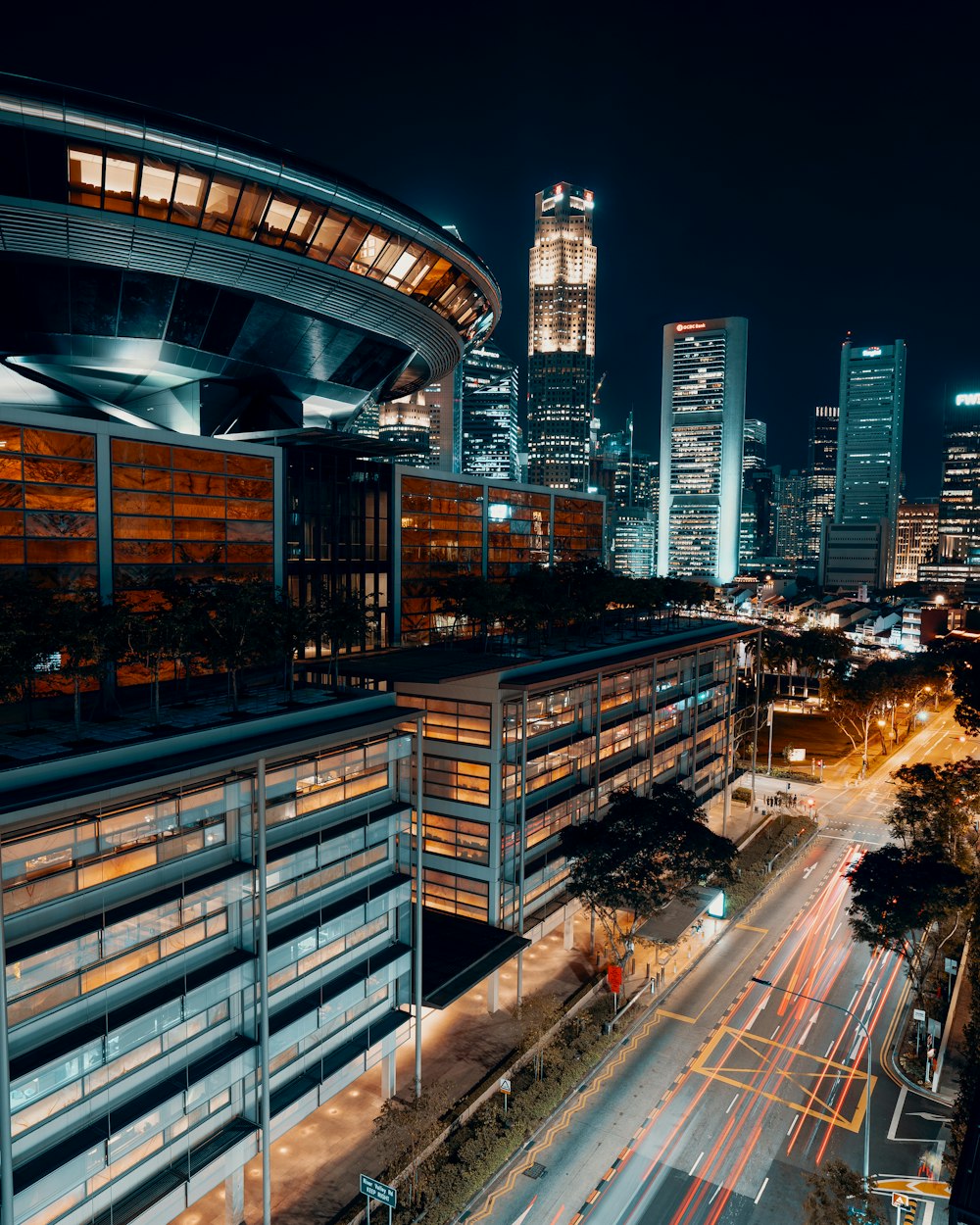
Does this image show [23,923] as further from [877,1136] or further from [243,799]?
[877,1136]

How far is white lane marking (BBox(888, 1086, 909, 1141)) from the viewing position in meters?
39.7

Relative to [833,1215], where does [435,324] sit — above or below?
above

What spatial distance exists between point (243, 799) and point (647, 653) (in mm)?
44412

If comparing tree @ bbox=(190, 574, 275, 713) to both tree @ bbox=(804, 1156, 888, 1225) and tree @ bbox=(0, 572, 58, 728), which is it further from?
tree @ bbox=(804, 1156, 888, 1225)

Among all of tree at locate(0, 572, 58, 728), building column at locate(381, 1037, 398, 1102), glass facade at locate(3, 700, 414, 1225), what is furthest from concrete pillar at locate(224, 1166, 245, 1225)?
tree at locate(0, 572, 58, 728)

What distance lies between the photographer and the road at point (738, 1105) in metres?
35.5

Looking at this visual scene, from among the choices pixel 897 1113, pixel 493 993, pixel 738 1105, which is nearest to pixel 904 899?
pixel 897 1113

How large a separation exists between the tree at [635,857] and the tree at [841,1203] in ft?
61.7

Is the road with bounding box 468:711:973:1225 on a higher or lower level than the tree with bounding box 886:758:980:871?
lower

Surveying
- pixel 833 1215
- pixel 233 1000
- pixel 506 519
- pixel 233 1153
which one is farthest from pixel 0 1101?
pixel 506 519

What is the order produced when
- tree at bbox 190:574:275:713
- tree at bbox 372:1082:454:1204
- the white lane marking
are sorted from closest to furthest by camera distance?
1. tree at bbox 372:1082:454:1204
2. tree at bbox 190:574:275:713
3. the white lane marking

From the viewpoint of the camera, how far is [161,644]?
124ft

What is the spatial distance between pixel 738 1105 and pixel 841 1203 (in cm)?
1175

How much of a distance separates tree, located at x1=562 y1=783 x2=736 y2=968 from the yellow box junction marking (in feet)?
25.3
